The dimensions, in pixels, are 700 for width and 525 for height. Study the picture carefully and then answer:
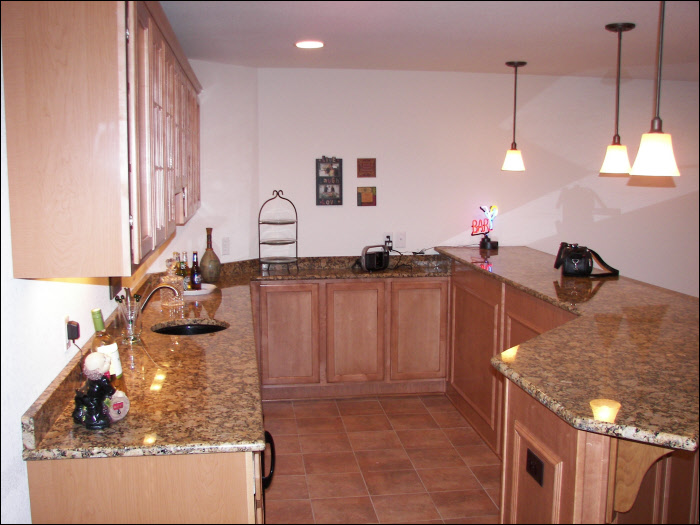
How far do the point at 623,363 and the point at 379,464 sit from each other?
1.88 meters

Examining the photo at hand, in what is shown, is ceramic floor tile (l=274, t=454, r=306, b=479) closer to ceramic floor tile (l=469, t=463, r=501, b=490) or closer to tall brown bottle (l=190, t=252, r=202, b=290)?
ceramic floor tile (l=469, t=463, r=501, b=490)

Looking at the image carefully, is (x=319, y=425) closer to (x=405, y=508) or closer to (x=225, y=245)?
(x=405, y=508)

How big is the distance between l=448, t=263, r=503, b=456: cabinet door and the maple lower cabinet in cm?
201

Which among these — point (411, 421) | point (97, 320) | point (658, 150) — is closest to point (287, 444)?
point (411, 421)

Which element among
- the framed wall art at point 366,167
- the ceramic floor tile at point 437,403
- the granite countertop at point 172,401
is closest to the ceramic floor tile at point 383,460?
the ceramic floor tile at point 437,403

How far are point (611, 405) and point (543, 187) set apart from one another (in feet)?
11.4

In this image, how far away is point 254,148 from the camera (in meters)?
4.49

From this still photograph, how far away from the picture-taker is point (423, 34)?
326 cm

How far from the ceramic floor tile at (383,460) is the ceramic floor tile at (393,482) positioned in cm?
5

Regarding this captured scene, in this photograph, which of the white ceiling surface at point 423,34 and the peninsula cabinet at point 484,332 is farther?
the peninsula cabinet at point 484,332

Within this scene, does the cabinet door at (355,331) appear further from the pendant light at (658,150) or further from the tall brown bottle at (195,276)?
the pendant light at (658,150)

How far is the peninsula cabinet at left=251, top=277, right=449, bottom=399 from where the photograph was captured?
169 inches

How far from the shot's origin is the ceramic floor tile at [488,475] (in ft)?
10.6

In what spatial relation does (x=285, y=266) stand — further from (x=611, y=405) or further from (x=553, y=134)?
(x=611, y=405)
